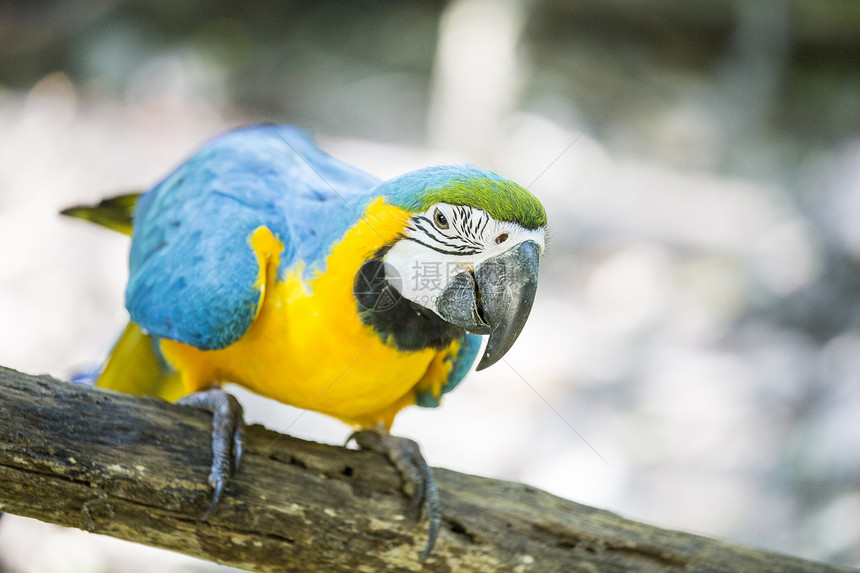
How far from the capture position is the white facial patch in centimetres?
158

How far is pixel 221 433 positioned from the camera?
1781 mm

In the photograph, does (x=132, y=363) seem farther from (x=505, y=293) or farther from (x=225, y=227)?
(x=505, y=293)

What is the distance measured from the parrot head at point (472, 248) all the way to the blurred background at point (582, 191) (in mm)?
2159

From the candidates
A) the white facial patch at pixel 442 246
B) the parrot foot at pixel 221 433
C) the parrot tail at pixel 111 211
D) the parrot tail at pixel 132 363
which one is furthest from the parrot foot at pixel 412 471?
the parrot tail at pixel 111 211

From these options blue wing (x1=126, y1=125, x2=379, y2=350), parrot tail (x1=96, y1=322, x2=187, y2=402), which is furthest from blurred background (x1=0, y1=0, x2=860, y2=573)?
blue wing (x1=126, y1=125, x2=379, y2=350)

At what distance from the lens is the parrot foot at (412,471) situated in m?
1.88

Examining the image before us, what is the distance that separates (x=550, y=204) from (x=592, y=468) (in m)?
1.93

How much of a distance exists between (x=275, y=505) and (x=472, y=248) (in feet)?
2.53

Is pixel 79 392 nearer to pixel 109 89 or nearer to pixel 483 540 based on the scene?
pixel 483 540

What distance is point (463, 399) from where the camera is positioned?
4.52 m

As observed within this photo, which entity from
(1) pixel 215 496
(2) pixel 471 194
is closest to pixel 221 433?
(1) pixel 215 496

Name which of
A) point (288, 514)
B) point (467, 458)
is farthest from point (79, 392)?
point (467, 458)

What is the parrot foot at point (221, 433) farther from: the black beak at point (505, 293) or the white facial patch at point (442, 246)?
the black beak at point (505, 293)

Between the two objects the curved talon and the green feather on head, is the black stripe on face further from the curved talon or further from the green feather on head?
the curved talon
